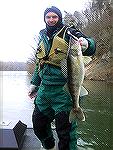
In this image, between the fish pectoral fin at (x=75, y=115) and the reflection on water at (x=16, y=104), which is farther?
the reflection on water at (x=16, y=104)

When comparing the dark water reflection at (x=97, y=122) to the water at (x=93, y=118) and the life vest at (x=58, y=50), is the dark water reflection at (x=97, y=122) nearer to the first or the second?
the water at (x=93, y=118)

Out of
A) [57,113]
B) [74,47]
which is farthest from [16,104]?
[74,47]

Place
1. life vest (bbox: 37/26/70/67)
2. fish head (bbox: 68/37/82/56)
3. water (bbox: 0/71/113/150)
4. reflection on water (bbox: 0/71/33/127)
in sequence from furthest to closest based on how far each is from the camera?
reflection on water (bbox: 0/71/33/127) → water (bbox: 0/71/113/150) → life vest (bbox: 37/26/70/67) → fish head (bbox: 68/37/82/56)

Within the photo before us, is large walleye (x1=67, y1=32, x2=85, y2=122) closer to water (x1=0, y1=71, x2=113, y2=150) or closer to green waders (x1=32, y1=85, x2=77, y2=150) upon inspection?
green waders (x1=32, y1=85, x2=77, y2=150)

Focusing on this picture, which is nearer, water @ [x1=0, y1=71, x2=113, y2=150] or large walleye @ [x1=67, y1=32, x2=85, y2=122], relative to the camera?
large walleye @ [x1=67, y1=32, x2=85, y2=122]

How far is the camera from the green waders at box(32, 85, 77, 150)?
2.18 metres

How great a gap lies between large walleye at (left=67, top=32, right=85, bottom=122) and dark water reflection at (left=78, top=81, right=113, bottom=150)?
4.14 ft

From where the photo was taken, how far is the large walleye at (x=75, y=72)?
6.68ft

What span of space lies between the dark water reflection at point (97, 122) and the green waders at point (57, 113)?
1104mm

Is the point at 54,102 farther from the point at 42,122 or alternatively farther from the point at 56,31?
the point at 56,31

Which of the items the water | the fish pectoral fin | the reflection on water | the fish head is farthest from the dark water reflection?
the fish head

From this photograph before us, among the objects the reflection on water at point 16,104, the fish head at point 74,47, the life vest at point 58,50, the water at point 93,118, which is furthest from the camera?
the reflection on water at point 16,104

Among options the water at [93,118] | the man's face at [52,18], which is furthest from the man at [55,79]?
the water at [93,118]

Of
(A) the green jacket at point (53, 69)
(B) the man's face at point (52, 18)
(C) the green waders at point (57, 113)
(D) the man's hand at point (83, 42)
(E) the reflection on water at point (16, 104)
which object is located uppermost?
Result: (B) the man's face at point (52, 18)
